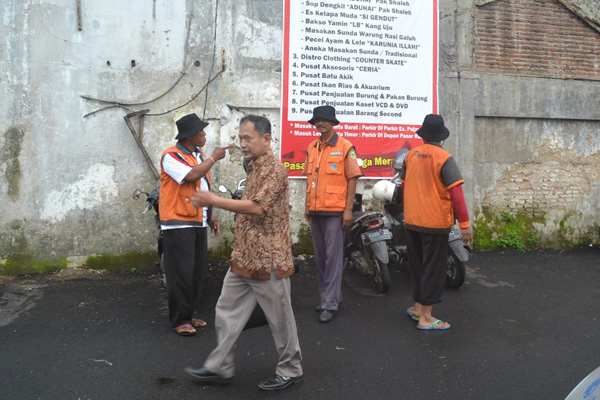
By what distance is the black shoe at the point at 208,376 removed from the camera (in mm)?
3344

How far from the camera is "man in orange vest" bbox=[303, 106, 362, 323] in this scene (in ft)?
15.5

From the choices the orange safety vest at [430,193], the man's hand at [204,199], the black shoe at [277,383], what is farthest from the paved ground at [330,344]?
the man's hand at [204,199]

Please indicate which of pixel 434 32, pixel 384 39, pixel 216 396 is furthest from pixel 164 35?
pixel 216 396

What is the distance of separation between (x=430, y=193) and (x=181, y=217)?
2.04 metres

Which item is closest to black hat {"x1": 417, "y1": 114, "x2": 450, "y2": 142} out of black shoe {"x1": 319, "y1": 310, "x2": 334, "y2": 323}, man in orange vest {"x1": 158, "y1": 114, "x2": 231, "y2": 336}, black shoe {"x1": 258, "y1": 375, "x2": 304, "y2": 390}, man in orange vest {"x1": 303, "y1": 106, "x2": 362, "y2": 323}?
man in orange vest {"x1": 303, "y1": 106, "x2": 362, "y2": 323}

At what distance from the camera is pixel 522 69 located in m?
7.56

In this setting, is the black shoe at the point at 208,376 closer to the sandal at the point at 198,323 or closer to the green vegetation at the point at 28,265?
the sandal at the point at 198,323

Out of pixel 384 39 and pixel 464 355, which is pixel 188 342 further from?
pixel 384 39

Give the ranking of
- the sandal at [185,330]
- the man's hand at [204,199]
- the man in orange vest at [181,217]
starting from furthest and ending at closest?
the sandal at [185,330] < the man in orange vest at [181,217] < the man's hand at [204,199]

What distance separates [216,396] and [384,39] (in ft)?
17.3

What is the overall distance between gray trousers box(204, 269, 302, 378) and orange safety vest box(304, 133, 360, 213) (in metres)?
1.49

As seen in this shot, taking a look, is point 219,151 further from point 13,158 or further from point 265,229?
point 13,158

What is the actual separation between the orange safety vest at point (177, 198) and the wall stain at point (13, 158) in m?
2.69

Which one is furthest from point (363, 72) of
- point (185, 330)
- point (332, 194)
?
point (185, 330)
